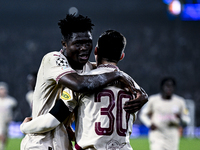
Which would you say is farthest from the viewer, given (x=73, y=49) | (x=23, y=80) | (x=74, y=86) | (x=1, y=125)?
(x=23, y=80)

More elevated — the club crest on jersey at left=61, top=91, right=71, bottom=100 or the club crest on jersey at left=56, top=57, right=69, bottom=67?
the club crest on jersey at left=56, top=57, right=69, bottom=67

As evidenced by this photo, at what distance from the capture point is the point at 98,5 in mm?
21078

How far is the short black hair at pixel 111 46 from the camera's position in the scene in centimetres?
307

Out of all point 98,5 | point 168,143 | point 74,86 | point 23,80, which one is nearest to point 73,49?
point 74,86

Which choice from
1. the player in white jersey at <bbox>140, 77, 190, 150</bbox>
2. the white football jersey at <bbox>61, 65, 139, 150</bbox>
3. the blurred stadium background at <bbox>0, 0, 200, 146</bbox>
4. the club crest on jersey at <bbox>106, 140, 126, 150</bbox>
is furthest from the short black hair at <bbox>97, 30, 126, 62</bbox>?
the blurred stadium background at <bbox>0, 0, 200, 146</bbox>

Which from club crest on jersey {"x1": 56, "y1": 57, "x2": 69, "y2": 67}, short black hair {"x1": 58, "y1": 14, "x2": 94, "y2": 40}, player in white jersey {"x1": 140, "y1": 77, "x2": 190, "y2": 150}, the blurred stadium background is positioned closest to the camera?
club crest on jersey {"x1": 56, "y1": 57, "x2": 69, "y2": 67}

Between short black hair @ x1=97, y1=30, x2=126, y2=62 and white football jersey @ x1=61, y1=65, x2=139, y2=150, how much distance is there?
0.17 meters

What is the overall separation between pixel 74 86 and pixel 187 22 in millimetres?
19225

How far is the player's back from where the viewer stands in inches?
114

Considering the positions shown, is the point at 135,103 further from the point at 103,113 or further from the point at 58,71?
the point at 58,71

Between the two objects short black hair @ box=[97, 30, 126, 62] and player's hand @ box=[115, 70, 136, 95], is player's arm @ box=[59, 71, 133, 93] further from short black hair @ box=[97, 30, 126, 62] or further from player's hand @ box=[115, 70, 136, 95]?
short black hair @ box=[97, 30, 126, 62]

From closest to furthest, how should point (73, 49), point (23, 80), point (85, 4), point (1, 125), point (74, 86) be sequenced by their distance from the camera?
1. point (74, 86)
2. point (73, 49)
3. point (1, 125)
4. point (23, 80)
5. point (85, 4)

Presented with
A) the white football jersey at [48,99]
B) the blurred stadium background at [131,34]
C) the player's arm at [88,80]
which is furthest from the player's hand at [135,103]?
the blurred stadium background at [131,34]

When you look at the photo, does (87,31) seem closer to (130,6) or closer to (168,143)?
(168,143)
